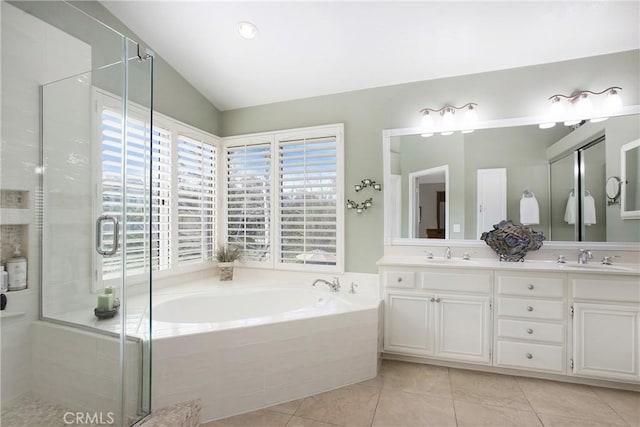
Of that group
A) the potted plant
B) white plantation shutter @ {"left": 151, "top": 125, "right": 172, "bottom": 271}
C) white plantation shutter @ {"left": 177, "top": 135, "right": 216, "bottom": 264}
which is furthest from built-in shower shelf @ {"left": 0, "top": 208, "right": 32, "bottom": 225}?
the potted plant

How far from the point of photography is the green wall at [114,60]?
185cm

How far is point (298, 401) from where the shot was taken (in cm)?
201

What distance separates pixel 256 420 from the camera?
183cm

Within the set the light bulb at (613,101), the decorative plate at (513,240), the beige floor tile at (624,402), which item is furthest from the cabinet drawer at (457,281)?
the light bulb at (613,101)

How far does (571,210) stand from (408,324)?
1.68m

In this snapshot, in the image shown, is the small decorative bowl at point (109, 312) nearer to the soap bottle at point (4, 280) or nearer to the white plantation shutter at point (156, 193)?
the white plantation shutter at point (156, 193)

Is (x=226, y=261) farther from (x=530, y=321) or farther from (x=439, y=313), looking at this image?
(x=530, y=321)

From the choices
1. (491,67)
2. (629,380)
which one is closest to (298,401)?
(629,380)

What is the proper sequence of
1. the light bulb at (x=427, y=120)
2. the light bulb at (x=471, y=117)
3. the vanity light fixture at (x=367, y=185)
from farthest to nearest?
the vanity light fixture at (x=367, y=185), the light bulb at (x=427, y=120), the light bulb at (x=471, y=117)

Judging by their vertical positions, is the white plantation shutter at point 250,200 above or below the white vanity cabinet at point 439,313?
above

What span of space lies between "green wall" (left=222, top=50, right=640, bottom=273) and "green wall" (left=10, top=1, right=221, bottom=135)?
0.39 metres

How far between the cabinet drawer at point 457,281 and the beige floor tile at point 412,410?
0.80 m

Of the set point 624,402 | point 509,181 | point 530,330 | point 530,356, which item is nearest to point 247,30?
point 509,181

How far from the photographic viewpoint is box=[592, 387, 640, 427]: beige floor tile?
187cm
